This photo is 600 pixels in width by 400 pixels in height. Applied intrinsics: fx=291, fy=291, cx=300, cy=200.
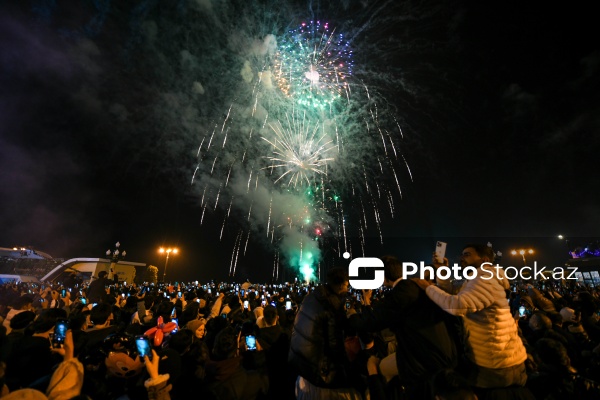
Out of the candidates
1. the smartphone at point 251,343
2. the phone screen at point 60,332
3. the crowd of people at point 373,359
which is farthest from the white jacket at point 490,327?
the phone screen at point 60,332

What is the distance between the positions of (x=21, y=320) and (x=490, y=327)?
6.96m

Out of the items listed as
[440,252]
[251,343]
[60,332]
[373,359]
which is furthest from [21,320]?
[440,252]

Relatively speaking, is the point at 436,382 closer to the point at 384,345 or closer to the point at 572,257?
the point at 384,345

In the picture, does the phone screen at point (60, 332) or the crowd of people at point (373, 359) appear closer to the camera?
the crowd of people at point (373, 359)

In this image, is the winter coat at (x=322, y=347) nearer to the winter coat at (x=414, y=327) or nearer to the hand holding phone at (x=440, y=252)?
the winter coat at (x=414, y=327)

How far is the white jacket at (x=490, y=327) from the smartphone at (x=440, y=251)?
86.3 inches

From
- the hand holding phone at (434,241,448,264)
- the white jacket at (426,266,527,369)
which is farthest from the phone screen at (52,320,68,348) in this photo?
the hand holding phone at (434,241,448,264)

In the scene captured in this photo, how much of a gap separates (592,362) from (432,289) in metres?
3.17

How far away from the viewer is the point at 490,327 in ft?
9.77

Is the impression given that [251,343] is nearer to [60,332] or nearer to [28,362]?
[28,362]

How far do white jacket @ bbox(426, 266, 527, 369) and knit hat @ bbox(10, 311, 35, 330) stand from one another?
634 centimetres

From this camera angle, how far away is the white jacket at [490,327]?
2.88 meters

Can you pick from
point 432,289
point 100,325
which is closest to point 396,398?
point 432,289

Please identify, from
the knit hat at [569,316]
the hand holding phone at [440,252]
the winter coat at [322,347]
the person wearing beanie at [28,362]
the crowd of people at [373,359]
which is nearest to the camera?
the crowd of people at [373,359]
